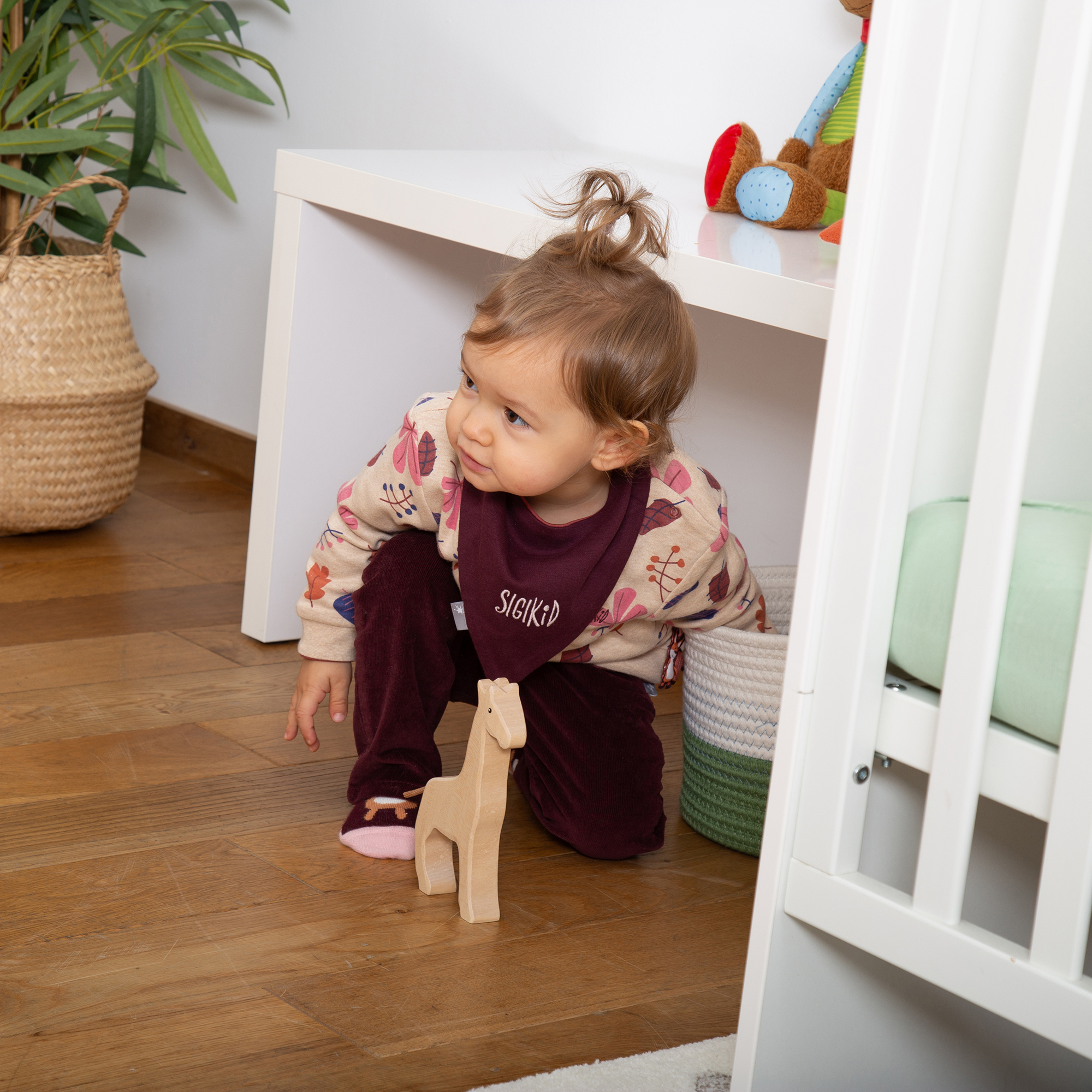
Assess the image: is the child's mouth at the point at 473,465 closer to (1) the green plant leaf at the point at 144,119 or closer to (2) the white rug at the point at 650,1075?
(2) the white rug at the point at 650,1075

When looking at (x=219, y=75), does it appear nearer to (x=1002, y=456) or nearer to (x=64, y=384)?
(x=64, y=384)

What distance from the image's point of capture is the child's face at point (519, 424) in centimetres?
93

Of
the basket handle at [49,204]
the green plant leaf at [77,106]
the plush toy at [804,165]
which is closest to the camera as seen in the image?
the plush toy at [804,165]

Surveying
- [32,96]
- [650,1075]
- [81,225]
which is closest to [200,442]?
[81,225]

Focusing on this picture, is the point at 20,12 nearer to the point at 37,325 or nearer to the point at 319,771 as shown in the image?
the point at 37,325

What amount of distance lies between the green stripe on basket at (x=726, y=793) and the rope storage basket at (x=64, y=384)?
3.20 ft

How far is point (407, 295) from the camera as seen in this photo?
1.50m

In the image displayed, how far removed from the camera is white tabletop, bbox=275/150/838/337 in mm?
990

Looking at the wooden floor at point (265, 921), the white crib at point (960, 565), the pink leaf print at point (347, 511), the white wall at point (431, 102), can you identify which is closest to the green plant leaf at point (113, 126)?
the white wall at point (431, 102)

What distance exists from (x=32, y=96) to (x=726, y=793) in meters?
1.28

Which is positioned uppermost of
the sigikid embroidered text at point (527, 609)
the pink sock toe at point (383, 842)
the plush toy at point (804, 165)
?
the plush toy at point (804, 165)

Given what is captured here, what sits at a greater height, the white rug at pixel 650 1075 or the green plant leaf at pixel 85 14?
the green plant leaf at pixel 85 14

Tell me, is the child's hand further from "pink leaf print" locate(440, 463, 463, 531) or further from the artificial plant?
the artificial plant

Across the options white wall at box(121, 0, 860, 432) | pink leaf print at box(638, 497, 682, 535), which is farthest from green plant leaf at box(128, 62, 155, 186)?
pink leaf print at box(638, 497, 682, 535)
